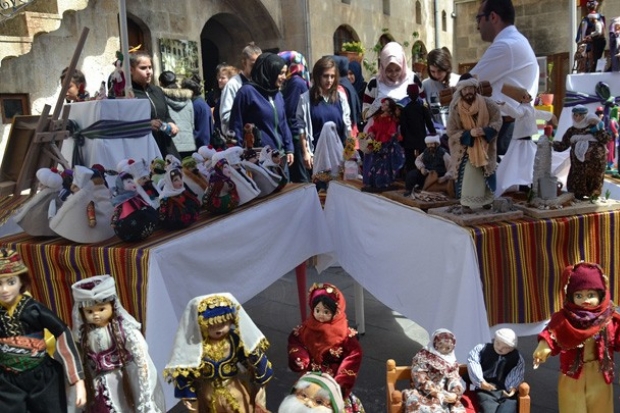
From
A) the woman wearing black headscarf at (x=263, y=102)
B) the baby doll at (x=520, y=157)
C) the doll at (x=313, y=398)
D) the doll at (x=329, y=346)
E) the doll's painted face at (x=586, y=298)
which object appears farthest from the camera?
the woman wearing black headscarf at (x=263, y=102)

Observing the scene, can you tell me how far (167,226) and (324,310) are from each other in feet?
3.00

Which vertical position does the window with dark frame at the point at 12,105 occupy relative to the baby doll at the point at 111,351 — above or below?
above

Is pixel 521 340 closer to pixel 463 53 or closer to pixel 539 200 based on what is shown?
pixel 539 200

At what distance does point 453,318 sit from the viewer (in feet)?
8.10

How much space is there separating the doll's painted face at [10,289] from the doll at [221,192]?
1.06m

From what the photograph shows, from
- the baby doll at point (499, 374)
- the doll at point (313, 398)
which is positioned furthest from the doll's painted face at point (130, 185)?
the baby doll at point (499, 374)

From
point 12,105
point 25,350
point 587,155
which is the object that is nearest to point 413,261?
point 587,155

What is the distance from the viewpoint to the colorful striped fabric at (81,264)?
2.40 metres

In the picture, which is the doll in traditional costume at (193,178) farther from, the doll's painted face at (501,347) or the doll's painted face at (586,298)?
the doll's painted face at (586,298)

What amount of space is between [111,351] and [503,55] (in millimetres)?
2319

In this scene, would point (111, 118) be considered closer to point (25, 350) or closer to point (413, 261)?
point (25, 350)

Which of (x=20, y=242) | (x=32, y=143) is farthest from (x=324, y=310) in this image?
(x=32, y=143)

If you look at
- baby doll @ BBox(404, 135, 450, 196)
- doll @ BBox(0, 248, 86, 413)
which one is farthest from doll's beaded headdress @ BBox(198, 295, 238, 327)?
baby doll @ BBox(404, 135, 450, 196)

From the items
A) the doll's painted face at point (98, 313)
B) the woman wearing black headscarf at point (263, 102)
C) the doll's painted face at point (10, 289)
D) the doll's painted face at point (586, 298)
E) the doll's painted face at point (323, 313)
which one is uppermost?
the woman wearing black headscarf at point (263, 102)
